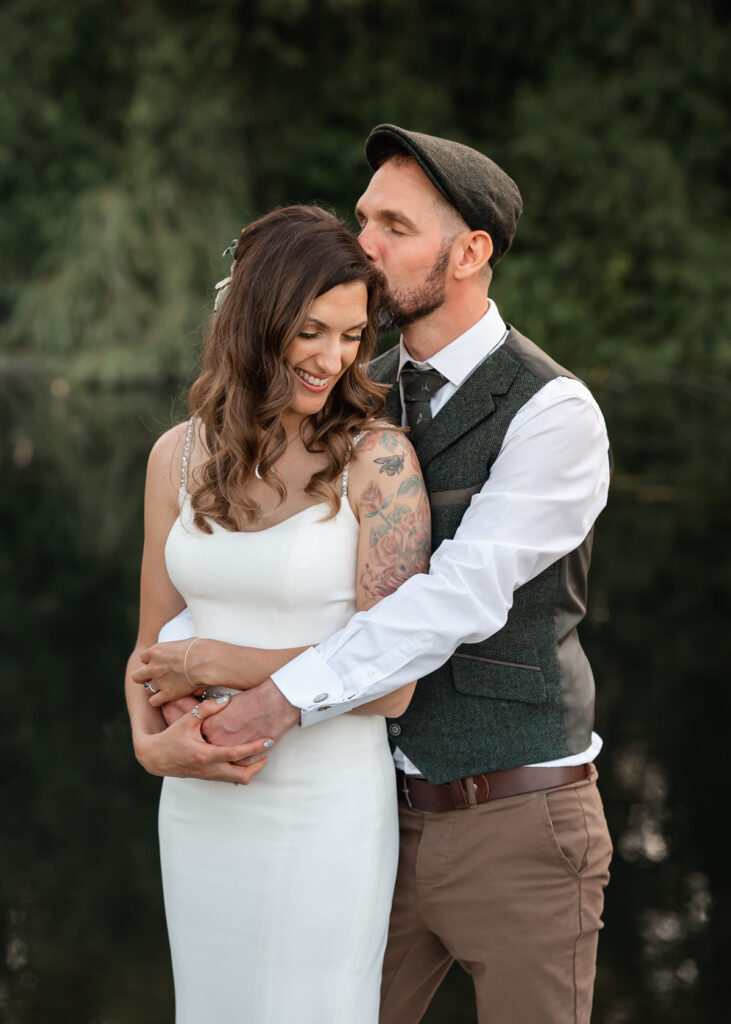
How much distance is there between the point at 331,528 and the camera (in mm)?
1663

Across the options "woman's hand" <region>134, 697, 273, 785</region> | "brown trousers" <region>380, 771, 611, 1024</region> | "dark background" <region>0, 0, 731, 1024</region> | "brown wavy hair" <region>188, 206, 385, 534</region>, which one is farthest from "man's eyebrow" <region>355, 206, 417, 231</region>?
"dark background" <region>0, 0, 731, 1024</region>

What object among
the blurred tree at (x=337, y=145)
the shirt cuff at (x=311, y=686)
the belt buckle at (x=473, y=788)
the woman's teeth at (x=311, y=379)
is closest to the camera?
the shirt cuff at (x=311, y=686)

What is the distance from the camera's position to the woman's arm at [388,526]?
5.41 feet

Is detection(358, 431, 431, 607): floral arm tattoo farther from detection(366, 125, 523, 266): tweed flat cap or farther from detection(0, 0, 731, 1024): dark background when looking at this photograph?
detection(0, 0, 731, 1024): dark background

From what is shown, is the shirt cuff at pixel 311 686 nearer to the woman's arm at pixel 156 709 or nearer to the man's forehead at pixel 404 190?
the woman's arm at pixel 156 709

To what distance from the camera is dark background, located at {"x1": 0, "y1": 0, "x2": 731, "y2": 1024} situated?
328cm

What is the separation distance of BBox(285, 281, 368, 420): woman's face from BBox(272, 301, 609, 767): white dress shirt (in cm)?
23

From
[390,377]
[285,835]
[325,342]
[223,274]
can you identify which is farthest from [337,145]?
[285,835]

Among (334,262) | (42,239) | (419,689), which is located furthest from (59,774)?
(42,239)

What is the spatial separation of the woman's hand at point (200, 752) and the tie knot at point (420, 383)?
582 millimetres

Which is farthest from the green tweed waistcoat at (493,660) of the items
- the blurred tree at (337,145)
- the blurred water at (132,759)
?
the blurred tree at (337,145)

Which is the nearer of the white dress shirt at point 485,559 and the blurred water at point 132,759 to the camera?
the white dress shirt at point 485,559

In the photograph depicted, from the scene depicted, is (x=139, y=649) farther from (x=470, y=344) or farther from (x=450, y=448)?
(x=470, y=344)

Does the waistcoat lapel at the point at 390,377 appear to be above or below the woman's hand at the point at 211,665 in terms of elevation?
above
